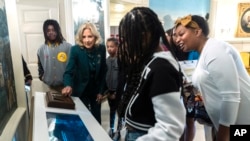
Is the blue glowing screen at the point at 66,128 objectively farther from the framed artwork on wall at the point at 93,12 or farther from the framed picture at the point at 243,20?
the framed picture at the point at 243,20

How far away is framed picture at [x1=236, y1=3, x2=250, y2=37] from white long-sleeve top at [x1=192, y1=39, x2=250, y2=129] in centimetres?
353

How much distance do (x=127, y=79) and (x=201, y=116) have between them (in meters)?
0.83

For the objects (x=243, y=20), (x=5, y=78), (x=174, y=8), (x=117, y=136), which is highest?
(x=174, y=8)

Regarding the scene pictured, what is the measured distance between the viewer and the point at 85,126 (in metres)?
1.02

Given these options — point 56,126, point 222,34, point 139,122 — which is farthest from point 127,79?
point 222,34

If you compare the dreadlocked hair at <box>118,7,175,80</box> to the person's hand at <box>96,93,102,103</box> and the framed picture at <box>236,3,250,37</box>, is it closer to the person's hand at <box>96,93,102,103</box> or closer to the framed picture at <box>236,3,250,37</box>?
the person's hand at <box>96,93,102,103</box>

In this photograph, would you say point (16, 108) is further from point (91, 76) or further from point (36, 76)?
point (36, 76)

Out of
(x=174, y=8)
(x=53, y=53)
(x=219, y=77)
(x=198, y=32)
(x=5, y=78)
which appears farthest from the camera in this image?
(x=174, y=8)

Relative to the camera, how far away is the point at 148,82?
2.64 ft

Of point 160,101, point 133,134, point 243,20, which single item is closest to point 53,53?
point 133,134

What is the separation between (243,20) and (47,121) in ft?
14.6

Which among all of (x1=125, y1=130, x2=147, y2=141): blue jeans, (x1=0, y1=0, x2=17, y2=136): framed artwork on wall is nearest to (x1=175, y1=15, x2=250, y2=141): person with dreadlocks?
(x1=125, y1=130, x2=147, y2=141): blue jeans

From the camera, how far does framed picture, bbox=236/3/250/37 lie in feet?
14.3

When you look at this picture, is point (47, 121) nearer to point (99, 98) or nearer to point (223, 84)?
point (223, 84)
